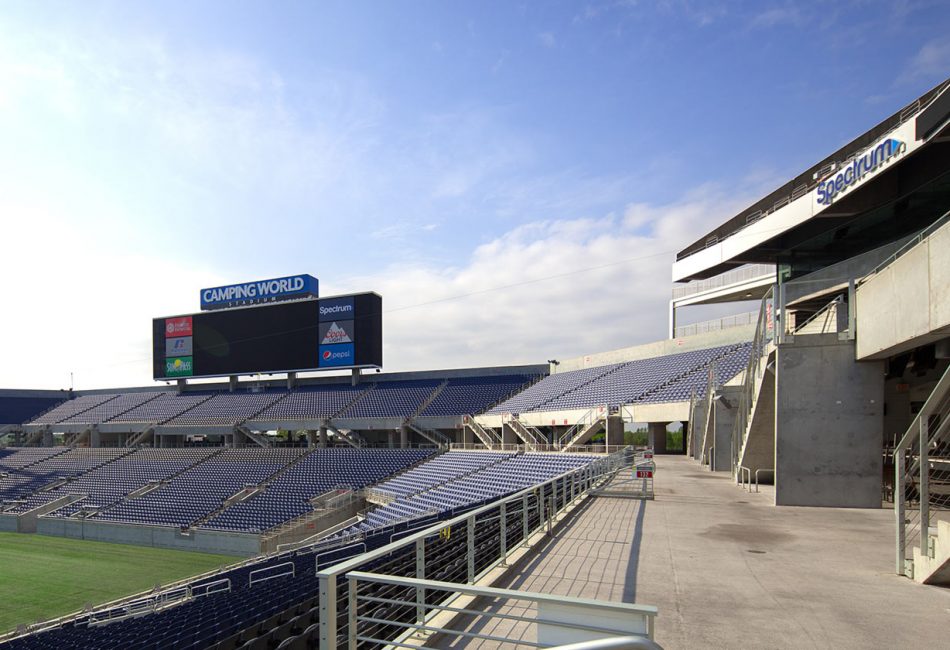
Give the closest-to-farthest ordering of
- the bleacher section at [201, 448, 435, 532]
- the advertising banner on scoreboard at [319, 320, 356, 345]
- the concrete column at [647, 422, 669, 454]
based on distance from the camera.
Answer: the bleacher section at [201, 448, 435, 532], the concrete column at [647, 422, 669, 454], the advertising banner on scoreboard at [319, 320, 356, 345]

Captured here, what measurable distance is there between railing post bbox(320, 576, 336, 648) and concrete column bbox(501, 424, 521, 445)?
→ 3286 cm

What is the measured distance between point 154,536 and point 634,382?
89.9 feet

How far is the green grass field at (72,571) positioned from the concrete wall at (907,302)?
2230 cm

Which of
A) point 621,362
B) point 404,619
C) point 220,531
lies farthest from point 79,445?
point 404,619

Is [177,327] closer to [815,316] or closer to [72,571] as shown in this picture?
[72,571]

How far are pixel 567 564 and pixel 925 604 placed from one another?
12.7 ft

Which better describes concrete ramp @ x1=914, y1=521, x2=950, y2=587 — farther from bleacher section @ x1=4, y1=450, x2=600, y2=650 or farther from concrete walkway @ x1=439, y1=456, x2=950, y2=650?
bleacher section @ x1=4, y1=450, x2=600, y2=650

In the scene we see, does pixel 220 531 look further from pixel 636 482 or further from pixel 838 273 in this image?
pixel 838 273

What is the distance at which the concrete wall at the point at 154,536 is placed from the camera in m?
26.0

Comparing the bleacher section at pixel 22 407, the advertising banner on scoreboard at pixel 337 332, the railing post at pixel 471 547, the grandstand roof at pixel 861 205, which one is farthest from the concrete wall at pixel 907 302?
the bleacher section at pixel 22 407

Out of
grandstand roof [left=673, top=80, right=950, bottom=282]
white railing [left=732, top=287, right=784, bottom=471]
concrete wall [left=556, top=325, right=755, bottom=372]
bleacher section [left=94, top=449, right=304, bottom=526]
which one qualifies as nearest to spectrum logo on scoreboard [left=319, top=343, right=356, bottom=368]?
bleacher section [left=94, top=449, right=304, bottom=526]

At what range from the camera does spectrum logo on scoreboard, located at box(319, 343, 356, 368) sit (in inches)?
1738

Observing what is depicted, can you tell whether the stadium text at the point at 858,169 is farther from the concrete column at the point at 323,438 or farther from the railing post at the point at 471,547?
the concrete column at the point at 323,438

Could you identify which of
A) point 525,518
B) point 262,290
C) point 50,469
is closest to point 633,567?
point 525,518
